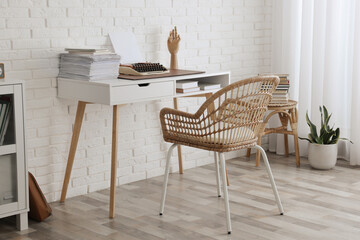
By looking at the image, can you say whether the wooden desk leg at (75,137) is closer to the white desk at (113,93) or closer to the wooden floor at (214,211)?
the white desk at (113,93)

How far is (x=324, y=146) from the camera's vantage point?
410 cm

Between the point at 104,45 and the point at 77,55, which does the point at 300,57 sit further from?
the point at 77,55

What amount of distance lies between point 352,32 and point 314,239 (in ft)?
6.60

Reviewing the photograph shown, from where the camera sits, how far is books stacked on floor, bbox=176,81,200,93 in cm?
340

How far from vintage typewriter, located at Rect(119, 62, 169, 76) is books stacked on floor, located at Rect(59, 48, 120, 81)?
3.0 inches

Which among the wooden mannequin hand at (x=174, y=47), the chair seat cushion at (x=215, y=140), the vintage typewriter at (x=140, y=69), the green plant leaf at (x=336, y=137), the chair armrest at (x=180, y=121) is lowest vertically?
the green plant leaf at (x=336, y=137)

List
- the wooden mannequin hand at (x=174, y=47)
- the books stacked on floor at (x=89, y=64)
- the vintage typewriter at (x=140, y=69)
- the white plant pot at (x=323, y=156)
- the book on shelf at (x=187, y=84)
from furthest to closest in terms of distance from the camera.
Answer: the white plant pot at (x=323, y=156) < the wooden mannequin hand at (x=174, y=47) < the book on shelf at (x=187, y=84) < the vintage typewriter at (x=140, y=69) < the books stacked on floor at (x=89, y=64)

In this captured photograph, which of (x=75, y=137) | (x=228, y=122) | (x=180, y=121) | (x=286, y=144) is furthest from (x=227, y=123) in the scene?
(x=286, y=144)

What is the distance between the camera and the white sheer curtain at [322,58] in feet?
13.9

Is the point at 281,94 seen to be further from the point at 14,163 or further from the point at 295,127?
the point at 14,163

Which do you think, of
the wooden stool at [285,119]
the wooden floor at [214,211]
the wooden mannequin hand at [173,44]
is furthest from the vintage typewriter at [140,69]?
the wooden stool at [285,119]

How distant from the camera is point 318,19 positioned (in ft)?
14.3

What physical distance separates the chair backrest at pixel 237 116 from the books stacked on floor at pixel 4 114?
947 millimetres

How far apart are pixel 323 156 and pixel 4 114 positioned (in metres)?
2.31
